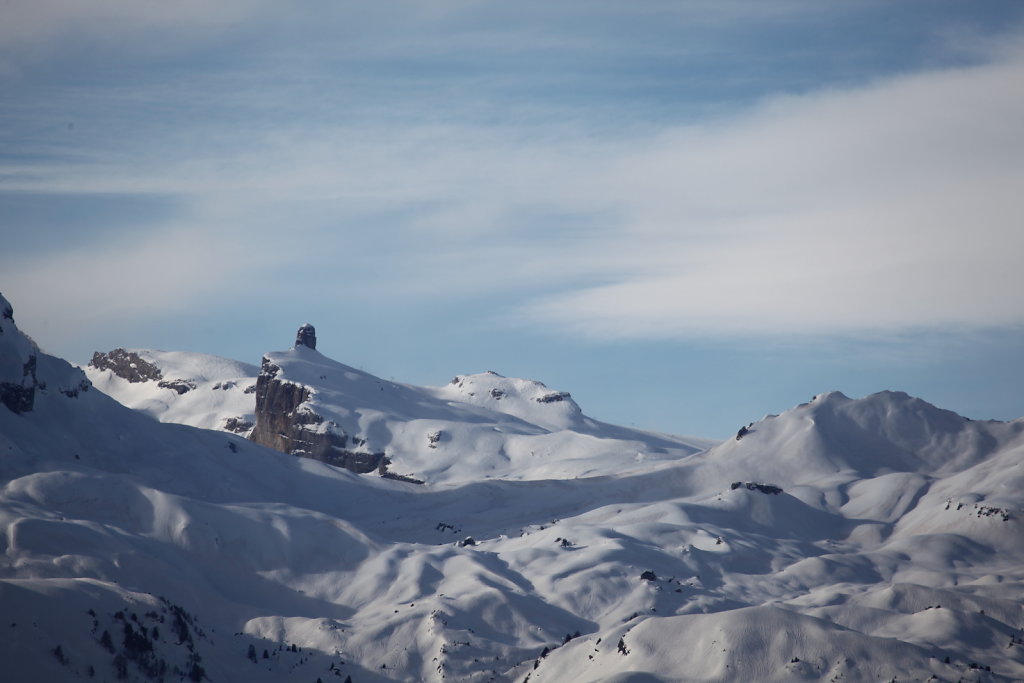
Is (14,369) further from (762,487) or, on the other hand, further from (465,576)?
(762,487)

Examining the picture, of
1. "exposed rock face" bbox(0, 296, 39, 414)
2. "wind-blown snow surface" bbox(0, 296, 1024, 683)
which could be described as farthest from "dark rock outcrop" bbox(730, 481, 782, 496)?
"exposed rock face" bbox(0, 296, 39, 414)

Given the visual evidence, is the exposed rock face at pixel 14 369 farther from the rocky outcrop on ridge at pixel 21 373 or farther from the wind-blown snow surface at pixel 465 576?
the wind-blown snow surface at pixel 465 576

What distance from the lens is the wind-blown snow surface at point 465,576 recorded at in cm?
Result: 10612

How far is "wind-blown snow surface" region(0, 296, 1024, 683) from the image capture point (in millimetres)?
106125

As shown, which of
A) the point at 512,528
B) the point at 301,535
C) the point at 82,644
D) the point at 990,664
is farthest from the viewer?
the point at 512,528

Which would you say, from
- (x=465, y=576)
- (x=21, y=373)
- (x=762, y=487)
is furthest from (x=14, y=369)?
(x=762, y=487)

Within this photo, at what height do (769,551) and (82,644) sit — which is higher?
(82,644)

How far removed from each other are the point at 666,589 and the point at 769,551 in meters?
30.1

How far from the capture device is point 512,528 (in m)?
181

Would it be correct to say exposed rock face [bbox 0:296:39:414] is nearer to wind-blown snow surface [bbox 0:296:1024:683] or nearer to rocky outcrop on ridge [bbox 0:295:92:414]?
rocky outcrop on ridge [bbox 0:295:92:414]

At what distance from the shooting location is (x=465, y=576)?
465 ft

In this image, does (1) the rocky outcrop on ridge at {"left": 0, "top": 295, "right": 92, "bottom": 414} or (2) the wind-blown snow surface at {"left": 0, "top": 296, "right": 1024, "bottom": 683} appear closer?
(2) the wind-blown snow surface at {"left": 0, "top": 296, "right": 1024, "bottom": 683}

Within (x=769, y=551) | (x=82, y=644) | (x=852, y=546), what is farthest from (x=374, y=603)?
(x=852, y=546)

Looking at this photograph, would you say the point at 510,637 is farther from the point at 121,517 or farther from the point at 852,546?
the point at 852,546
